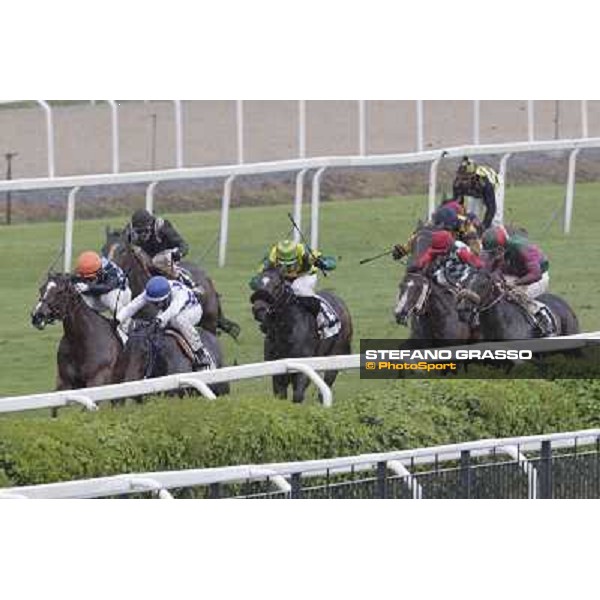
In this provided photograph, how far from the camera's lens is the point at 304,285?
58.6 ft

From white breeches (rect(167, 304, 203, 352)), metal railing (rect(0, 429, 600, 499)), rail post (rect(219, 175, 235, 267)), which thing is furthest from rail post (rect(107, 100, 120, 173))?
metal railing (rect(0, 429, 600, 499))

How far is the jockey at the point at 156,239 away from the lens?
1766 centimetres

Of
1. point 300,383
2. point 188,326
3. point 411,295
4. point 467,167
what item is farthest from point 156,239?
point 467,167

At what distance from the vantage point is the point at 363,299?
17.9m

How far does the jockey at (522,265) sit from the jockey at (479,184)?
0.37 ft

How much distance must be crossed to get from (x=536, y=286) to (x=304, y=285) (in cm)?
136

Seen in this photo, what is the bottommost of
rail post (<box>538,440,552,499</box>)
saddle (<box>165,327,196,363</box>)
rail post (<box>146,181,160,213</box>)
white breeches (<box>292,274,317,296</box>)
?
rail post (<box>538,440,552,499</box>)

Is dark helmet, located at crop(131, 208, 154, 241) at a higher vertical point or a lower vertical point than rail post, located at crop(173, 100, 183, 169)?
lower

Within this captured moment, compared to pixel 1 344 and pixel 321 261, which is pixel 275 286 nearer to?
pixel 321 261

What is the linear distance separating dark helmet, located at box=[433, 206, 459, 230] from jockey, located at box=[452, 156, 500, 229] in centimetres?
19

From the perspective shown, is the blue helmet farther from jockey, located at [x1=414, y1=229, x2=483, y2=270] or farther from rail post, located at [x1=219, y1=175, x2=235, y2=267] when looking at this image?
jockey, located at [x1=414, y1=229, x2=483, y2=270]

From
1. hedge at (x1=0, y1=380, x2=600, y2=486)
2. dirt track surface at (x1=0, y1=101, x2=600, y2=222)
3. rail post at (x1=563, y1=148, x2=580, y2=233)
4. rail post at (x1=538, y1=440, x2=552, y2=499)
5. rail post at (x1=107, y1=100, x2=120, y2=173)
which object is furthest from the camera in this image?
rail post at (x1=563, y1=148, x2=580, y2=233)

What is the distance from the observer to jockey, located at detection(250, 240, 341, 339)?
17.7m

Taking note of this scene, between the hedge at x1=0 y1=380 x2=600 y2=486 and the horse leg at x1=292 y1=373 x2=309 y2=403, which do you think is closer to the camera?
the hedge at x1=0 y1=380 x2=600 y2=486
